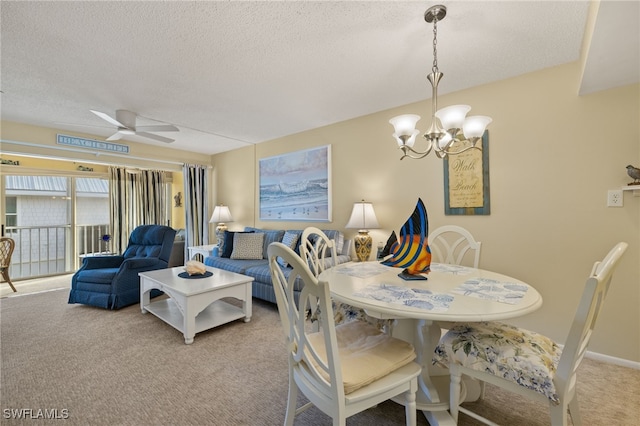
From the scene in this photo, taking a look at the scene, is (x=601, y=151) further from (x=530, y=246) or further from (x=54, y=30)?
(x=54, y=30)

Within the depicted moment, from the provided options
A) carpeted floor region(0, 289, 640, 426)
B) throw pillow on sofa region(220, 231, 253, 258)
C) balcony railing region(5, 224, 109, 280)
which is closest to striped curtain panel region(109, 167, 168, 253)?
balcony railing region(5, 224, 109, 280)

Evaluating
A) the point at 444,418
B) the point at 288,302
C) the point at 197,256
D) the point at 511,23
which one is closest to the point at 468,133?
the point at 511,23

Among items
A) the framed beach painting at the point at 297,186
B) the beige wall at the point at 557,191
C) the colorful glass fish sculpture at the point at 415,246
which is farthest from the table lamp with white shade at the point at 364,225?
the colorful glass fish sculpture at the point at 415,246

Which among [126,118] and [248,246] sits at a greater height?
[126,118]

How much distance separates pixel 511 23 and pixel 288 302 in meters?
2.17

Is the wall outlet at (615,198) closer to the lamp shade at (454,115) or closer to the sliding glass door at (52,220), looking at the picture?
the lamp shade at (454,115)

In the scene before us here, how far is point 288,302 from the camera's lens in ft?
3.75

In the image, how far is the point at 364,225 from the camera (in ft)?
9.98

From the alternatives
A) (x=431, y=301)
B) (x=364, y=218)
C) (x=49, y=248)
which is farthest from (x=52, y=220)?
(x=431, y=301)

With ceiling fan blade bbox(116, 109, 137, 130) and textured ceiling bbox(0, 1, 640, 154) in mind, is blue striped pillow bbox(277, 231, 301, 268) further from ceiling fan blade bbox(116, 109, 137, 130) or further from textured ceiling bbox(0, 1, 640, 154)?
ceiling fan blade bbox(116, 109, 137, 130)

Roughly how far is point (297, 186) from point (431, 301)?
3.07 m

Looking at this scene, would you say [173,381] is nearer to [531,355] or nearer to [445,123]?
[531,355]

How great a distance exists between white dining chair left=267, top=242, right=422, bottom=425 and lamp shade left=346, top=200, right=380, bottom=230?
174 centimetres

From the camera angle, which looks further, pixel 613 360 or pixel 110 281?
pixel 110 281
